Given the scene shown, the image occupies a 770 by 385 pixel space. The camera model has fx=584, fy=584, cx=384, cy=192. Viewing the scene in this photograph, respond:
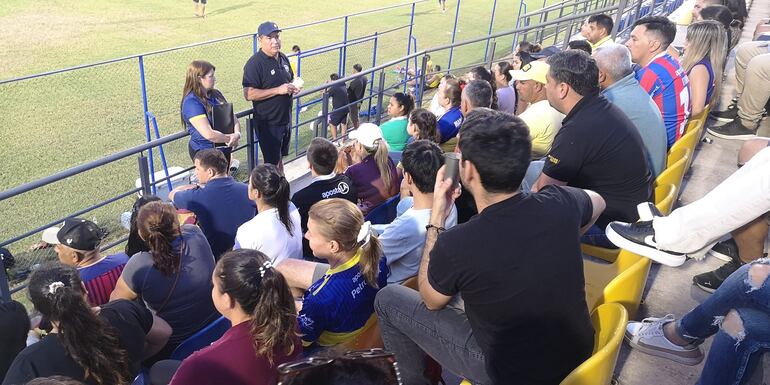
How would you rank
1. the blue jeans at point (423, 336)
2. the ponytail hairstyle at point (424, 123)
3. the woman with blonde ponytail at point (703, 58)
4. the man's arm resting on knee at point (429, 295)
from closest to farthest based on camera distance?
the man's arm resting on knee at point (429, 295) < the blue jeans at point (423, 336) < the woman with blonde ponytail at point (703, 58) < the ponytail hairstyle at point (424, 123)

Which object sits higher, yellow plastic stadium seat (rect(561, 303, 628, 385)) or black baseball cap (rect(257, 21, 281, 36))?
yellow plastic stadium seat (rect(561, 303, 628, 385))

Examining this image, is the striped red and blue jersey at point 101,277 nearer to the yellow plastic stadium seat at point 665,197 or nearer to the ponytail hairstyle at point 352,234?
the ponytail hairstyle at point 352,234

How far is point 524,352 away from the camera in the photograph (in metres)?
Answer: 1.98

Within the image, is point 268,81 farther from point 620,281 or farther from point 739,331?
point 739,331

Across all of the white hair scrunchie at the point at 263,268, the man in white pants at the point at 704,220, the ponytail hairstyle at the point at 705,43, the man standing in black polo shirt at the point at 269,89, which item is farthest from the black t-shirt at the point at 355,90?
the white hair scrunchie at the point at 263,268

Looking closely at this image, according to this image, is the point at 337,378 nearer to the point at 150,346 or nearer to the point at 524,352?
the point at 524,352

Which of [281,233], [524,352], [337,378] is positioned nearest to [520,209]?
[524,352]

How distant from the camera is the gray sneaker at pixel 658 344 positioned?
2689 mm

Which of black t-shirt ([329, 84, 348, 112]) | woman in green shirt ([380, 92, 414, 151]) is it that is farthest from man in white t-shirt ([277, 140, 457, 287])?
black t-shirt ([329, 84, 348, 112])

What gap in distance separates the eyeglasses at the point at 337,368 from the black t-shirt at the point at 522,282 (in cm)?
63

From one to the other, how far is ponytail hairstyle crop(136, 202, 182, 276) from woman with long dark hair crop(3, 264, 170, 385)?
420 mm

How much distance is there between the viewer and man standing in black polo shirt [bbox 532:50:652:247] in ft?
9.71

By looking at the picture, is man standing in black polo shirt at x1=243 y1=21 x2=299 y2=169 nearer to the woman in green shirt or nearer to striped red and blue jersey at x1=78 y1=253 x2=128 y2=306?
the woman in green shirt

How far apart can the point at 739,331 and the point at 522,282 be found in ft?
3.36
